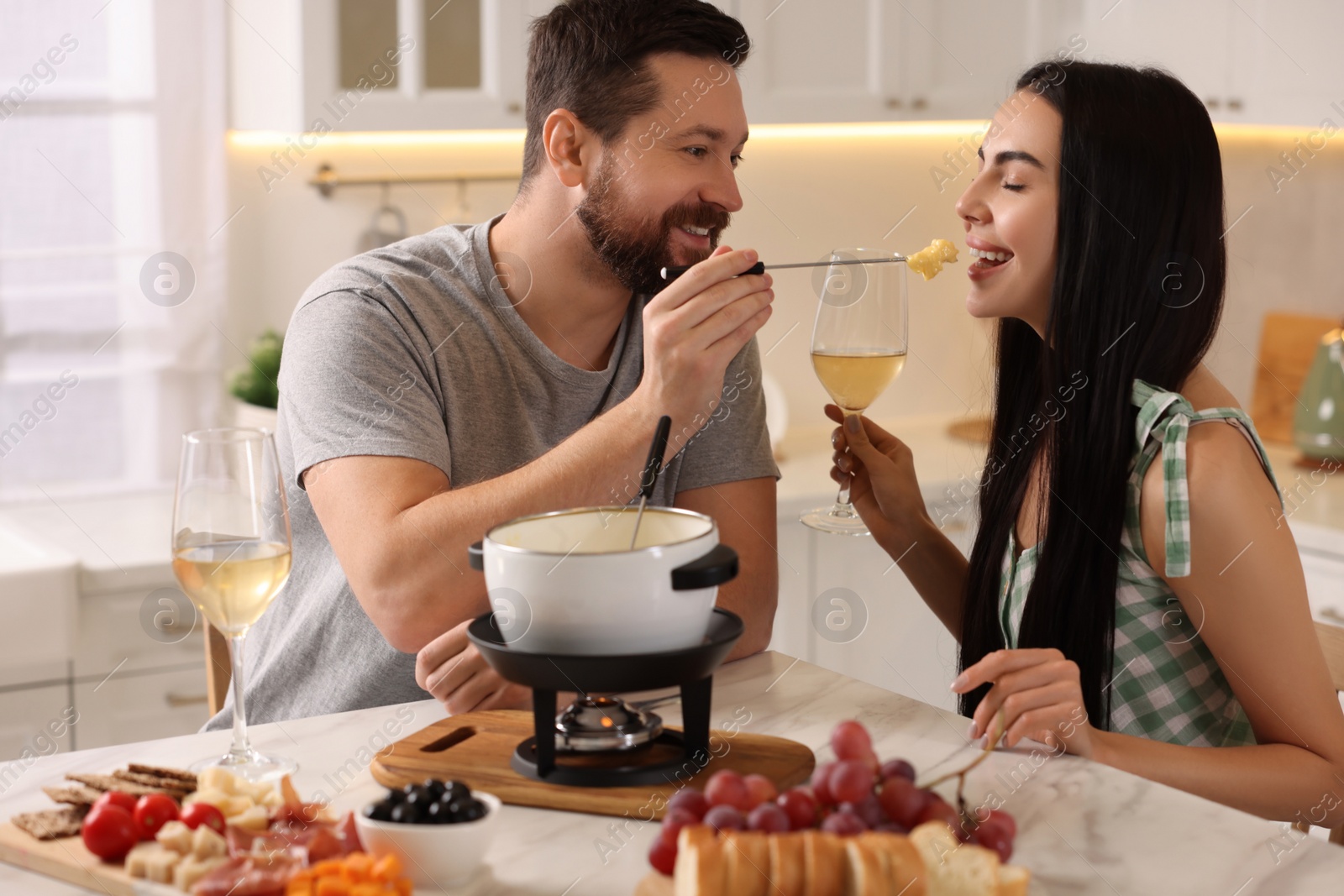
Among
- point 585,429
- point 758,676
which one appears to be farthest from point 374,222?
point 758,676

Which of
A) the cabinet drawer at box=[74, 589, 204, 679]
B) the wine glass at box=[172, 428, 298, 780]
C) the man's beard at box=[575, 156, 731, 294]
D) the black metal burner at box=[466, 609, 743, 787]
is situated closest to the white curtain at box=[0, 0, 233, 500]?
the cabinet drawer at box=[74, 589, 204, 679]

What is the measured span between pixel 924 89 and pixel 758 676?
2.32m

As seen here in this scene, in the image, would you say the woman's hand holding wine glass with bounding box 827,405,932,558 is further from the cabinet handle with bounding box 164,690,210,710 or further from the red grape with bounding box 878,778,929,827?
the cabinet handle with bounding box 164,690,210,710

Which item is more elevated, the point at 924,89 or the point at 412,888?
the point at 924,89

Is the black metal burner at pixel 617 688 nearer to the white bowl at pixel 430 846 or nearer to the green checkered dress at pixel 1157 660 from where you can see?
the white bowl at pixel 430 846

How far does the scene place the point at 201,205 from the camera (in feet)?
9.62

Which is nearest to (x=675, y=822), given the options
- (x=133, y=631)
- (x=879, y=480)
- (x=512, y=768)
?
(x=512, y=768)

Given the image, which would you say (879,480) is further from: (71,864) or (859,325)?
(71,864)

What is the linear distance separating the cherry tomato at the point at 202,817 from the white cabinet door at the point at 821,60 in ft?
7.92

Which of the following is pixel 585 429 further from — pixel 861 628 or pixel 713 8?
pixel 861 628

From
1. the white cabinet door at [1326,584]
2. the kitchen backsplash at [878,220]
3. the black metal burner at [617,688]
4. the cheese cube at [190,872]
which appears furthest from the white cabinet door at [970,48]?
the cheese cube at [190,872]

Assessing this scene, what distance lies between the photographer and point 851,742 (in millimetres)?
916

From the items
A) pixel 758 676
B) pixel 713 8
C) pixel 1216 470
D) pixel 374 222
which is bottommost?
pixel 758 676

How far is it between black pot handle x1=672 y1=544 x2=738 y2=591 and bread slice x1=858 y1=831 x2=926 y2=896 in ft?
0.77
